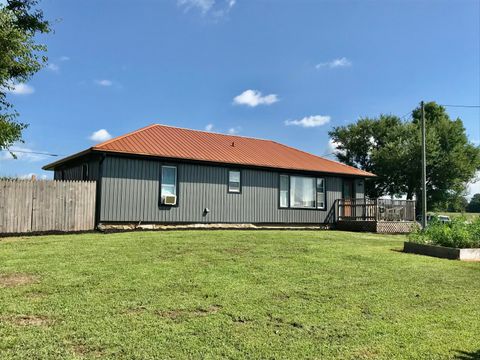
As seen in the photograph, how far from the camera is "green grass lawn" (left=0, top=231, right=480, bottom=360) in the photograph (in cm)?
386

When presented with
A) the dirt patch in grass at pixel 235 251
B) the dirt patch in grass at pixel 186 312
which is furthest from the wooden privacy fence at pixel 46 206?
the dirt patch in grass at pixel 186 312

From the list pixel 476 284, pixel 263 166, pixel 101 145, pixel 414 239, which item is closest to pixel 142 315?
pixel 476 284

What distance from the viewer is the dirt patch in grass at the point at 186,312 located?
4633 mm

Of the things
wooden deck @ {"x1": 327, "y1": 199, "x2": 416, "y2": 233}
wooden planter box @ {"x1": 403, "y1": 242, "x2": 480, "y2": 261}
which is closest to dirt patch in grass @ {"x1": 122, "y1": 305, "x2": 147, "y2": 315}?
wooden planter box @ {"x1": 403, "y1": 242, "x2": 480, "y2": 261}

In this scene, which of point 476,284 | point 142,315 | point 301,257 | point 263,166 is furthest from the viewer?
point 263,166

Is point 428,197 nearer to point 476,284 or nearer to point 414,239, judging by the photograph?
point 414,239

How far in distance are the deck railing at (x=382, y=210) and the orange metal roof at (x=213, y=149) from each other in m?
2.01

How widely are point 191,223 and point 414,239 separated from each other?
8.44 meters

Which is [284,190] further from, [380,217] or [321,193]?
[380,217]

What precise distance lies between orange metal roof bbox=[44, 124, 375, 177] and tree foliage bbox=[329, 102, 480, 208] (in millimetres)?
15699

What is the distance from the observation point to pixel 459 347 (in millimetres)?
4105

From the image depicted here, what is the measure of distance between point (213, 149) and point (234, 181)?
1.82m

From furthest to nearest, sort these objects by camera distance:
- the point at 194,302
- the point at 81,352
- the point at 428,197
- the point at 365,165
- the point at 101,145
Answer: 1. the point at 365,165
2. the point at 428,197
3. the point at 101,145
4. the point at 194,302
5. the point at 81,352

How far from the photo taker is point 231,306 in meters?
5.04
